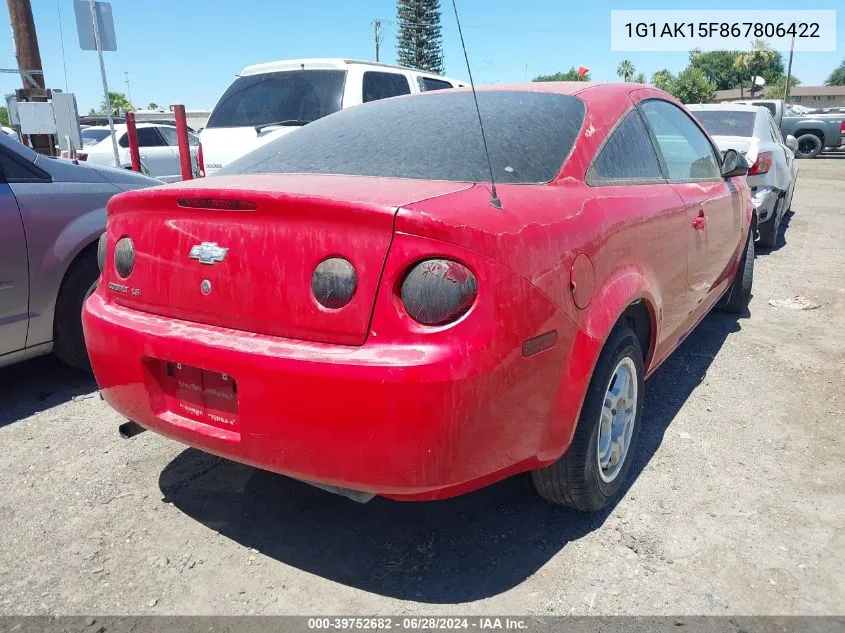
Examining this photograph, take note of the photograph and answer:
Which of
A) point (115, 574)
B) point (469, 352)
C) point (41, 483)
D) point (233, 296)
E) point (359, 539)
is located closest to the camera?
point (469, 352)

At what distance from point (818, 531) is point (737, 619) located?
67 centimetres

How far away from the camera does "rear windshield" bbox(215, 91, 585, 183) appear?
2309 mm

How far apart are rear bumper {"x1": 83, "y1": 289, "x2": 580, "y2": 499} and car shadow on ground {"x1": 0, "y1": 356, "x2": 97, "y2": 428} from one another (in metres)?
1.90

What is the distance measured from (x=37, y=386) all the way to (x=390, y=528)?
101 inches

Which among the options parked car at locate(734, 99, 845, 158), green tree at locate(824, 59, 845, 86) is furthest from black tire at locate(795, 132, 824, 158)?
green tree at locate(824, 59, 845, 86)

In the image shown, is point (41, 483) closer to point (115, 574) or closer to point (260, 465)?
point (115, 574)

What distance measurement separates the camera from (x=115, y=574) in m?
2.21

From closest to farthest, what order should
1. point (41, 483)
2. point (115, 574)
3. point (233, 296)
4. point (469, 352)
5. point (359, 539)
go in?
point (469, 352), point (233, 296), point (115, 574), point (359, 539), point (41, 483)

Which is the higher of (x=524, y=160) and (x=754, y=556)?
(x=524, y=160)

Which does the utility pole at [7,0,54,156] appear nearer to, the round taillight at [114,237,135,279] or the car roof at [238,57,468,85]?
the car roof at [238,57,468,85]

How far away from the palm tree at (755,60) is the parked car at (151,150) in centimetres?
8459

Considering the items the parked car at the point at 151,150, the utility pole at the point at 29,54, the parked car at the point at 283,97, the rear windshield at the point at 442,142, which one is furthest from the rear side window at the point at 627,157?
the parked car at the point at 151,150

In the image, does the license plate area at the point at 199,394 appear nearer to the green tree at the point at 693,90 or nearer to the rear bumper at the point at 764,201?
the rear bumper at the point at 764,201

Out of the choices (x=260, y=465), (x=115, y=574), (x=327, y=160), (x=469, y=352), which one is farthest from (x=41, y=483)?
(x=469, y=352)
